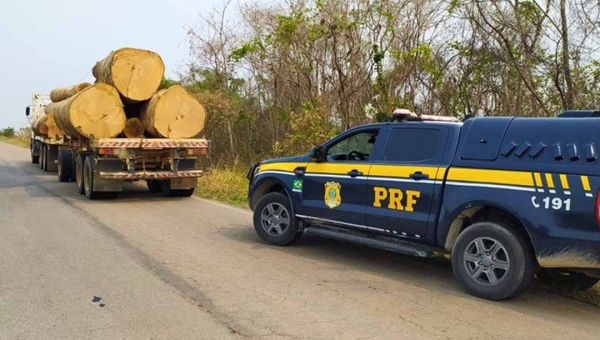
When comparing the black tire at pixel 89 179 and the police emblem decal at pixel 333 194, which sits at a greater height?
the police emblem decal at pixel 333 194

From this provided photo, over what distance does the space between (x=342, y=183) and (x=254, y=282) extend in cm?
177

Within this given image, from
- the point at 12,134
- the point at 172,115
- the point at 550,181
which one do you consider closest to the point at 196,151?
the point at 172,115

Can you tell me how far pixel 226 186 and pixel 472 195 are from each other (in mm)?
9054

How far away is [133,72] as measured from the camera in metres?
12.5

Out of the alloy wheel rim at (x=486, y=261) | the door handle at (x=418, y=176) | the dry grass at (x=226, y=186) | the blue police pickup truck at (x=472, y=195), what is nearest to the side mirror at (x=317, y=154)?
the blue police pickup truck at (x=472, y=195)

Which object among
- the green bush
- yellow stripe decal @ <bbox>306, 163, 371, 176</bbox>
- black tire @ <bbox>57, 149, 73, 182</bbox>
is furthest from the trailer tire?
the green bush

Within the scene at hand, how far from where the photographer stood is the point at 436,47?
1493 cm

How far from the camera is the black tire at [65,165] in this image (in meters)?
15.4

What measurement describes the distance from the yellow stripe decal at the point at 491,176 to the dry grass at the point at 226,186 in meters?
6.34

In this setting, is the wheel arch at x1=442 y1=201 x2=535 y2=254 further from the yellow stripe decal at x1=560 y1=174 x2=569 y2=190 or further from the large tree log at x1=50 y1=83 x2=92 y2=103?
the large tree log at x1=50 y1=83 x2=92 y2=103

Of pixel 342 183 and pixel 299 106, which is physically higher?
pixel 299 106

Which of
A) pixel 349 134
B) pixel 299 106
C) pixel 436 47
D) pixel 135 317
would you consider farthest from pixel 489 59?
pixel 135 317

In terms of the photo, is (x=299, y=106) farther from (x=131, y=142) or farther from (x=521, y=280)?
(x=521, y=280)

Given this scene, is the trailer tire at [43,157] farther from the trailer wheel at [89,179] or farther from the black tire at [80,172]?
the trailer wheel at [89,179]
